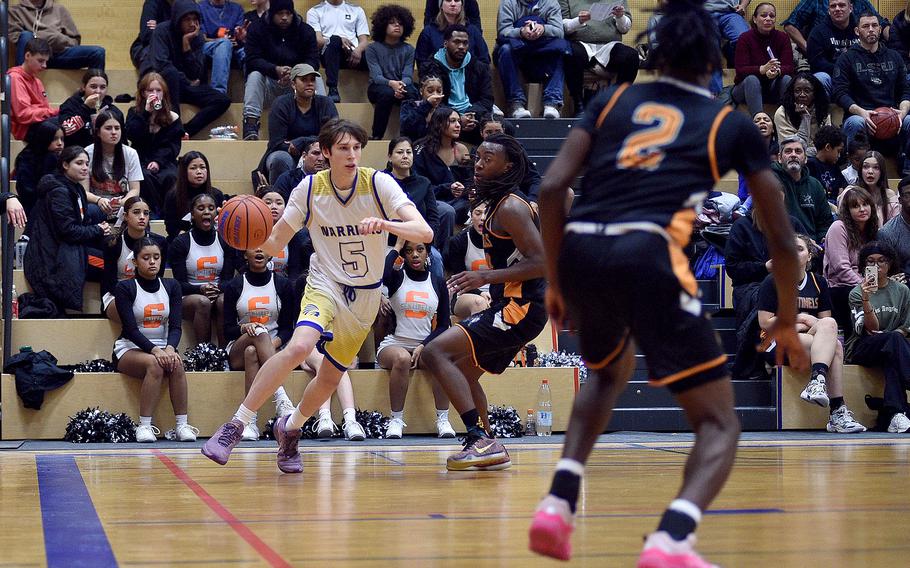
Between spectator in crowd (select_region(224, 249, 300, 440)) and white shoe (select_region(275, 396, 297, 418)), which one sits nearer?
white shoe (select_region(275, 396, 297, 418))

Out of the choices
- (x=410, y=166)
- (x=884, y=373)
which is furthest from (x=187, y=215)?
(x=884, y=373)

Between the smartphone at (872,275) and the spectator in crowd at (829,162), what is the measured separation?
244cm

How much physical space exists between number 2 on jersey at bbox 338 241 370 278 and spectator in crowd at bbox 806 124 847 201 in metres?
7.25

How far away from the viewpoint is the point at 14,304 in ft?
32.4

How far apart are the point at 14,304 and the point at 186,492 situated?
518 cm

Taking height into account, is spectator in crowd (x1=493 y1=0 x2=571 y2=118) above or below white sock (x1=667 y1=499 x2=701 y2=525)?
above

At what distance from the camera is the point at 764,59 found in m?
13.6

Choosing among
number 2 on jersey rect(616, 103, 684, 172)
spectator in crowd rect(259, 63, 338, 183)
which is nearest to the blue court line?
number 2 on jersey rect(616, 103, 684, 172)

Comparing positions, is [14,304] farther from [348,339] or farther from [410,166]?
[348,339]

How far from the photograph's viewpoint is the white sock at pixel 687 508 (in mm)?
3088

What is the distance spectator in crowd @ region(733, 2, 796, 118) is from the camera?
13367 millimetres

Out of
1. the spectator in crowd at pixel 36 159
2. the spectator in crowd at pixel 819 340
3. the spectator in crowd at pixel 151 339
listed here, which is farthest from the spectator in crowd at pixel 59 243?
the spectator in crowd at pixel 819 340

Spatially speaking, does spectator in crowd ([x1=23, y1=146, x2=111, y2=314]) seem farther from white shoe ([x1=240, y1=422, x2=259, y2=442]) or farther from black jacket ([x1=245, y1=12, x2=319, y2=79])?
black jacket ([x1=245, y1=12, x2=319, y2=79])

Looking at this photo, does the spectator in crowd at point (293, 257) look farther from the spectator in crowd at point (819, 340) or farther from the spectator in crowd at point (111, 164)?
the spectator in crowd at point (819, 340)
